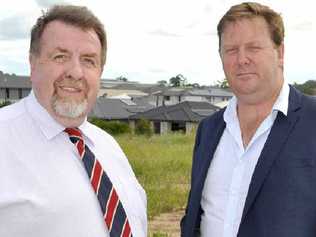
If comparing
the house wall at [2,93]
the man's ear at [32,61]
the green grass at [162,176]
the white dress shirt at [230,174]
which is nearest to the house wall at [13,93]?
the house wall at [2,93]

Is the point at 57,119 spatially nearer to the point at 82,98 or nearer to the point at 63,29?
the point at 82,98

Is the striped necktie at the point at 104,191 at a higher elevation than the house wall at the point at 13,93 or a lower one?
higher

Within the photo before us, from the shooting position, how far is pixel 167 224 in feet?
26.2

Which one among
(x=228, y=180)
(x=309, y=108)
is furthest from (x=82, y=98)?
(x=309, y=108)

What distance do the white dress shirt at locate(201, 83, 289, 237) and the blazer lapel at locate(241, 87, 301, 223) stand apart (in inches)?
1.7

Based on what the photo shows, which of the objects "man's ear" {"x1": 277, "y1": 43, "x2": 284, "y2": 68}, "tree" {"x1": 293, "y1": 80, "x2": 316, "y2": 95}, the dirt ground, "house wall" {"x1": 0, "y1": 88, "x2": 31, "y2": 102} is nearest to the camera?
"man's ear" {"x1": 277, "y1": 43, "x2": 284, "y2": 68}

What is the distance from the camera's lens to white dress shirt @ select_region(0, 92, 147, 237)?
2453 mm

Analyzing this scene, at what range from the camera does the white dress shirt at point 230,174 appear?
2.98 metres

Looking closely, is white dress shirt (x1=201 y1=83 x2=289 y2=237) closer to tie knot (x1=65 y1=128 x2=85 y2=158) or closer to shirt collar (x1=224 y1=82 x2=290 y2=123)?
shirt collar (x1=224 y1=82 x2=290 y2=123)

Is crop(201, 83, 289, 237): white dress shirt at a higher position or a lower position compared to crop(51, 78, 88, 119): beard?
lower

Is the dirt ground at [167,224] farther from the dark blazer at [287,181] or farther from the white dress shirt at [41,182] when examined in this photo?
the white dress shirt at [41,182]

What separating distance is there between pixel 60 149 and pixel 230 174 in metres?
0.95

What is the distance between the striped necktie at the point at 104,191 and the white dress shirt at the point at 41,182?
26 mm

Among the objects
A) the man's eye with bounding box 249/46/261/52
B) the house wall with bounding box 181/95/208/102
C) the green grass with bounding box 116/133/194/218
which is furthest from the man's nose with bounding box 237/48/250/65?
the house wall with bounding box 181/95/208/102
